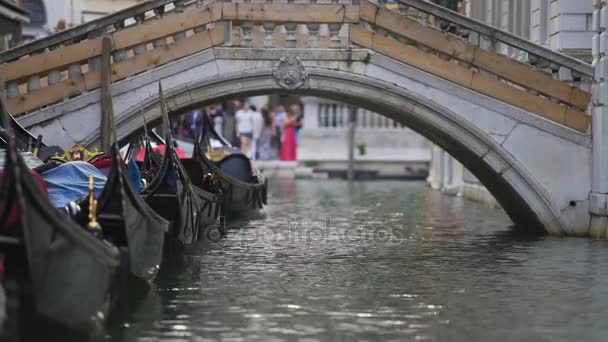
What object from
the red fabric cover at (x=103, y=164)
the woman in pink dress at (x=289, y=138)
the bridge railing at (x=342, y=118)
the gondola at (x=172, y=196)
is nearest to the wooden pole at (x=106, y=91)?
the gondola at (x=172, y=196)

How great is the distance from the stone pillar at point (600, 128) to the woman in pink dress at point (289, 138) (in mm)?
13198

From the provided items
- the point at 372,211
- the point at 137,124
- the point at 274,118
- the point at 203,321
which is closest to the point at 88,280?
the point at 203,321

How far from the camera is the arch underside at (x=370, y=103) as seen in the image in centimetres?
1085

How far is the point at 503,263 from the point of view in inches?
367

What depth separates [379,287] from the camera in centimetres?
812

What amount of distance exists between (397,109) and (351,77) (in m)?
0.43

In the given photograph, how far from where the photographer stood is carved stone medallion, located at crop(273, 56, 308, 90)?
A: 1098 centimetres

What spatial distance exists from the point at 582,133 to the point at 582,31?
Result: 1452 millimetres

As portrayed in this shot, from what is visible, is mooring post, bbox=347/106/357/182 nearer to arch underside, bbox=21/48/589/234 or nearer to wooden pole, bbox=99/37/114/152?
arch underside, bbox=21/48/589/234

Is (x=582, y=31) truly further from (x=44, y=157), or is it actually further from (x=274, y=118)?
(x=274, y=118)

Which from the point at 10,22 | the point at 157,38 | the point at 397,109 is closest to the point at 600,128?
the point at 397,109

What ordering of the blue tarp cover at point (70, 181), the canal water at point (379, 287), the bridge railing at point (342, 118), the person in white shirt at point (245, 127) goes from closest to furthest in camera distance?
1. the canal water at point (379, 287)
2. the blue tarp cover at point (70, 181)
3. the person in white shirt at point (245, 127)
4. the bridge railing at point (342, 118)

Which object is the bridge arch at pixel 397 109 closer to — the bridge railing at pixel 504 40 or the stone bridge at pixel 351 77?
the stone bridge at pixel 351 77

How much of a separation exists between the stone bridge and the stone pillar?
0.27 ft
